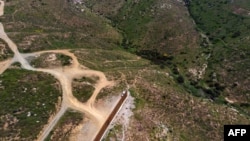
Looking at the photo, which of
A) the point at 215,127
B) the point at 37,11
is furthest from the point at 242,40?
the point at 37,11

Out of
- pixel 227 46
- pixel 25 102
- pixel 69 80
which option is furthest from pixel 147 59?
pixel 25 102

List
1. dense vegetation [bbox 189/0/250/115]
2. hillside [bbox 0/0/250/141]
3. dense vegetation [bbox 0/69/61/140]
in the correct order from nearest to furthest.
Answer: dense vegetation [bbox 0/69/61/140] < hillside [bbox 0/0/250/141] < dense vegetation [bbox 189/0/250/115]

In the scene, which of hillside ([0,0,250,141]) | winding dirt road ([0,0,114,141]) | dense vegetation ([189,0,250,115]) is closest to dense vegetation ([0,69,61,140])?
hillside ([0,0,250,141])

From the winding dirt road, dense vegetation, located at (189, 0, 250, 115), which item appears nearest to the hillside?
dense vegetation, located at (189, 0, 250, 115)

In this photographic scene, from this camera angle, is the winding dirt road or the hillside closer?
the winding dirt road

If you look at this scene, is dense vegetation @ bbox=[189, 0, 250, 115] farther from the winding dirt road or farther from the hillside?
the winding dirt road

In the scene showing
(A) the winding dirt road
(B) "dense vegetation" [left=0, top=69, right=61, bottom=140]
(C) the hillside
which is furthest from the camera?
(C) the hillside

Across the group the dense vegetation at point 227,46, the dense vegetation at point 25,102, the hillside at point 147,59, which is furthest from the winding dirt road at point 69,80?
the dense vegetation at point 227,46

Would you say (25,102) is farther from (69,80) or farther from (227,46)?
(227,46)

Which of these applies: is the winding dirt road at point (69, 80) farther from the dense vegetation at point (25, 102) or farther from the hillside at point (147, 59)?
the dense vegetation at point (25, 102)
